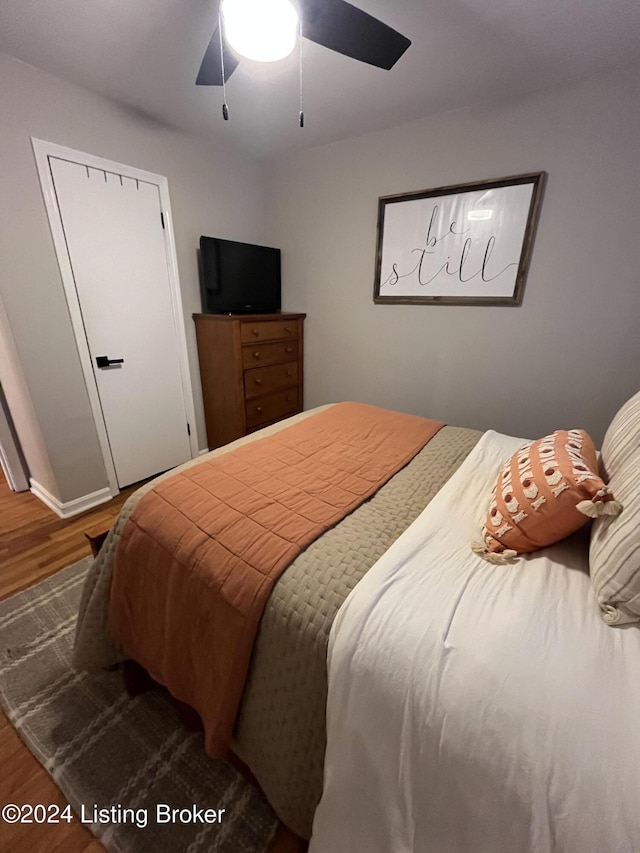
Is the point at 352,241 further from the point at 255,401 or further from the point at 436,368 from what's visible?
the point at 255,401

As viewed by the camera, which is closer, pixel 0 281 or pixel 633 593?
pixel 633 593

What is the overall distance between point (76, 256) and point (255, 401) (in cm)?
143

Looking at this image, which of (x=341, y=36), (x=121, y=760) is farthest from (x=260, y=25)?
(x=121, y=760)

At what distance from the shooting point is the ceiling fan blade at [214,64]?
128 cm

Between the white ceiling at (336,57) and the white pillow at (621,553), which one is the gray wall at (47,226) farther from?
the white pillow at (621,553)

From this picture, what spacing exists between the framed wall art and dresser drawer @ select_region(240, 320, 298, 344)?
0.83m

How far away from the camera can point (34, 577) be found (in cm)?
176

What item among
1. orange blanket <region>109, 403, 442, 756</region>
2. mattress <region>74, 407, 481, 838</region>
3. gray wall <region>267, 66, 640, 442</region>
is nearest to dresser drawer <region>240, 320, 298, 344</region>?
gray wall <region>267, 66, 640, 442</region>

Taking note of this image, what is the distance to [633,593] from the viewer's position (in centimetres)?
65

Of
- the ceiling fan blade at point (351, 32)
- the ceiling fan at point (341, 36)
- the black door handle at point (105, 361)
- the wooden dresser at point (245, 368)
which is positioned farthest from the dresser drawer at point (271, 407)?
the ceiling fan blade at point (351, 32)

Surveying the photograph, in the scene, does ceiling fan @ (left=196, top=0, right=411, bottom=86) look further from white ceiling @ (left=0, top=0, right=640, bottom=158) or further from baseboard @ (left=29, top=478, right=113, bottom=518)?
baseboard @ (left=29, top=478, right=113, bottom=518)

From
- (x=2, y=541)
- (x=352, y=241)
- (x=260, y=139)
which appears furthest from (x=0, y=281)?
(x=352, y=241)

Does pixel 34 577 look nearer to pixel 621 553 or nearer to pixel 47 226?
pixel 47 226

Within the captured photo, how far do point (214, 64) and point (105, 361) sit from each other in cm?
165
